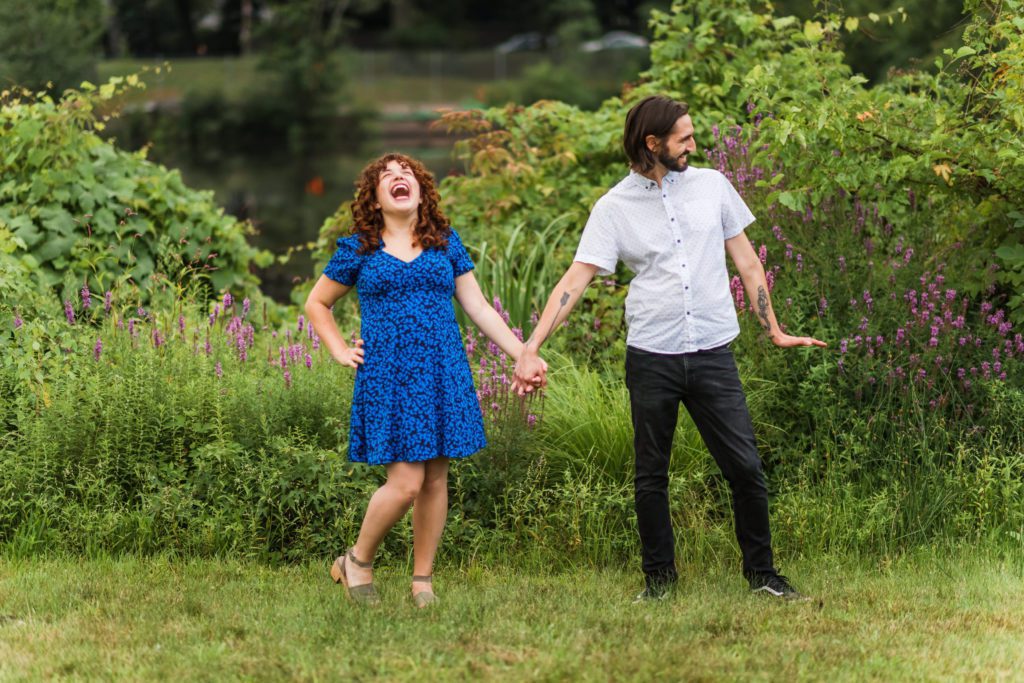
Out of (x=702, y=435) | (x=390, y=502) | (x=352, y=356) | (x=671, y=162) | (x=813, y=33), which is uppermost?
(x=813, y=33)

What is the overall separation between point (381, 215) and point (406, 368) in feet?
1.86

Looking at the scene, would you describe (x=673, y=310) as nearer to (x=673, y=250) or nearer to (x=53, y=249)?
(x=673, y=250)

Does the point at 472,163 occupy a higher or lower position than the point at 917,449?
higher

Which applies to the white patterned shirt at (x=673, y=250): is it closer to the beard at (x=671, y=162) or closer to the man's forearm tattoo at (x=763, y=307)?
the beard at (x=671, y=162)

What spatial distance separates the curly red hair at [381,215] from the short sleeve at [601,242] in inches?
20.3

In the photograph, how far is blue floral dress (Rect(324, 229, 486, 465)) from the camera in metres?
4.54

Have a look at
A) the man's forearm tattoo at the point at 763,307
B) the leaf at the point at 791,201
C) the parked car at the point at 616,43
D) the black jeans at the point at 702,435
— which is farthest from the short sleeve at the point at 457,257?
the parked car at the point at 616,43

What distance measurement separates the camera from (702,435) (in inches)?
186

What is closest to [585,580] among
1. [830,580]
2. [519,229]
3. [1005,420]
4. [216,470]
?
[830,580]

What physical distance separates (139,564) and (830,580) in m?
2.72

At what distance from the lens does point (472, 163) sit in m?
8.74

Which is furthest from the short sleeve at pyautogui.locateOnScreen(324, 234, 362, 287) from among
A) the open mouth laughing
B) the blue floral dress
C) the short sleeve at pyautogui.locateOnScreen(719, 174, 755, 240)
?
the short sleeve at pyautogui.locateOnScreen(719, 174, 755, 240)

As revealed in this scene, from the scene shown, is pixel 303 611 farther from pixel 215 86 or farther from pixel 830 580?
pixel 215 86

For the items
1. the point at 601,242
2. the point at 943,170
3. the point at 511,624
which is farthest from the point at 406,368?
the point at 943,170
